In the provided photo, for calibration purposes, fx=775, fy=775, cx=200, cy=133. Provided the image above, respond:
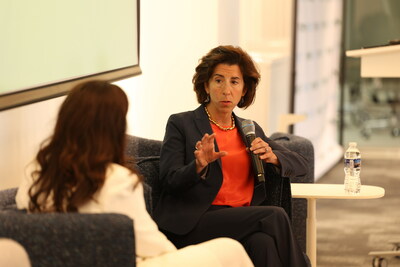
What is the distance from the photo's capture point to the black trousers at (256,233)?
3143 millimetres

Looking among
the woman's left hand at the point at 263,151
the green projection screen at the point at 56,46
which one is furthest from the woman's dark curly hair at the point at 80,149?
the woman's left hand at the point at 263,151

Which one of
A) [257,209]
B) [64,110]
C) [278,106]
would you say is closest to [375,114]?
[278,106]

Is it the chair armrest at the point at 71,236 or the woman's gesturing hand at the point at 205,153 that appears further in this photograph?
the woman's gesturing hand at the point at 205,153

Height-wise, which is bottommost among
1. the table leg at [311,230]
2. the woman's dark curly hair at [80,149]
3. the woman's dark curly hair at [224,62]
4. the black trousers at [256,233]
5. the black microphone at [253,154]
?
the table leg at [311,230]

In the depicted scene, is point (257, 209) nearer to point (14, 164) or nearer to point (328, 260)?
point (14, 164)

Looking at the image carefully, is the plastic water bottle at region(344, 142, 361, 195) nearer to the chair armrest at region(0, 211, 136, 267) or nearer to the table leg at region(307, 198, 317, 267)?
the table leg at region(307, 198, 317, 267)

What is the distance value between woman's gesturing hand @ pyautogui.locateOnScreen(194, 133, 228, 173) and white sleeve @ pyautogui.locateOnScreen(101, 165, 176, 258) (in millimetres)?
715

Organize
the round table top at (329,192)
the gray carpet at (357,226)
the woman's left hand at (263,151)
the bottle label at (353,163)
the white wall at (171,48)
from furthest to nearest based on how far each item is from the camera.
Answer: the gray carpet at (357,226) → the white wall at (171,48) → the bottle label at (353,163) → the round table top at (329,192) → the woman's left hand at (263,151)

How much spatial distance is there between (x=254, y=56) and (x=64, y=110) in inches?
169

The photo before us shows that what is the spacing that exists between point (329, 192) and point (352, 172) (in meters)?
0.35

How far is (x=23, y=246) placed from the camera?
2115mm

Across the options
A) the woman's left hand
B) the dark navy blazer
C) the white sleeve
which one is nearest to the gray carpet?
the dark navy blazer

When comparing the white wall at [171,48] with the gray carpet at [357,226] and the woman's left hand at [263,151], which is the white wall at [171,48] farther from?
the gray carpet at [357,226]

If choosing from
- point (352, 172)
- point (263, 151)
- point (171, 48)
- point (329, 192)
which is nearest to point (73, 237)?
point (263, 151)
